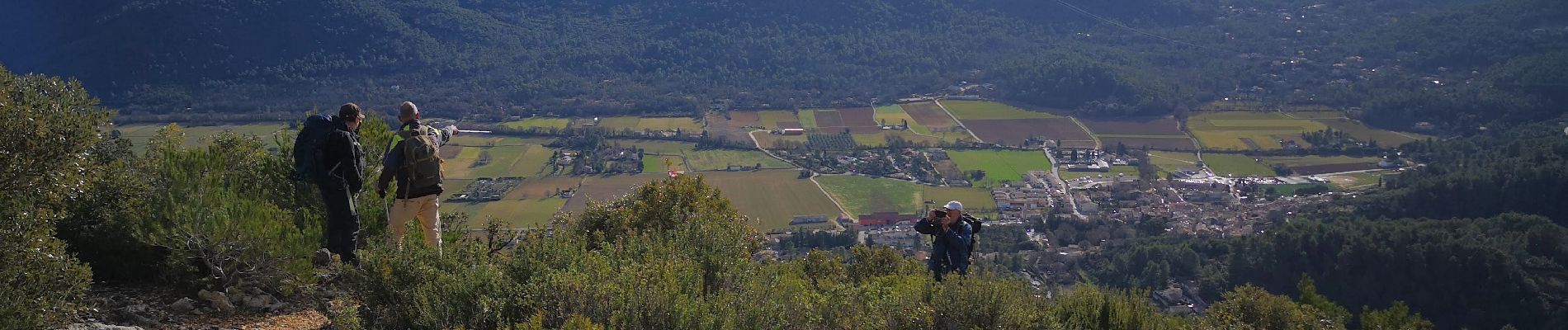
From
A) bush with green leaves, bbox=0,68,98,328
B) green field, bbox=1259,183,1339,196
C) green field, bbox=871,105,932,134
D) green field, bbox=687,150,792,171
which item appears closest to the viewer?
bush with green leaves, bbox=0,68,98,328

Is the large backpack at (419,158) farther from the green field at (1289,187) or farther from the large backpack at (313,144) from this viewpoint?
the green field at (1289,187)

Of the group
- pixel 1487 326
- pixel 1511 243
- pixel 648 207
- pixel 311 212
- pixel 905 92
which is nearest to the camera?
pixel 311 212

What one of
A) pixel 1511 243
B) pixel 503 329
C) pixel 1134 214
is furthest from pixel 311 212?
pixel 1134 214

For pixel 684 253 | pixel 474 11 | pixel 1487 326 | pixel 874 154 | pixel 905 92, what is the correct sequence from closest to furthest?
pixel 684 253 < pixel 1487 326 < pixel 874 154 < pixel 905 92 < pixel 474 11

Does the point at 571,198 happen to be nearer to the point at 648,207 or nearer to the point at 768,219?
the point at 768,219

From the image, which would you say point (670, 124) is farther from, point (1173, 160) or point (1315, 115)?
A: point (1315, 115)

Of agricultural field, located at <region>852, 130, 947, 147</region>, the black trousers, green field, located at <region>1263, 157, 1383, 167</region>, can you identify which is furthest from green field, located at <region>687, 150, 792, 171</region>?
the black trousers

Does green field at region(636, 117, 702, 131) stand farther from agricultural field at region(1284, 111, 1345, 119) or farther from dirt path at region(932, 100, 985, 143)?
agricultural field at region(1284, 111, 1345, 119)
